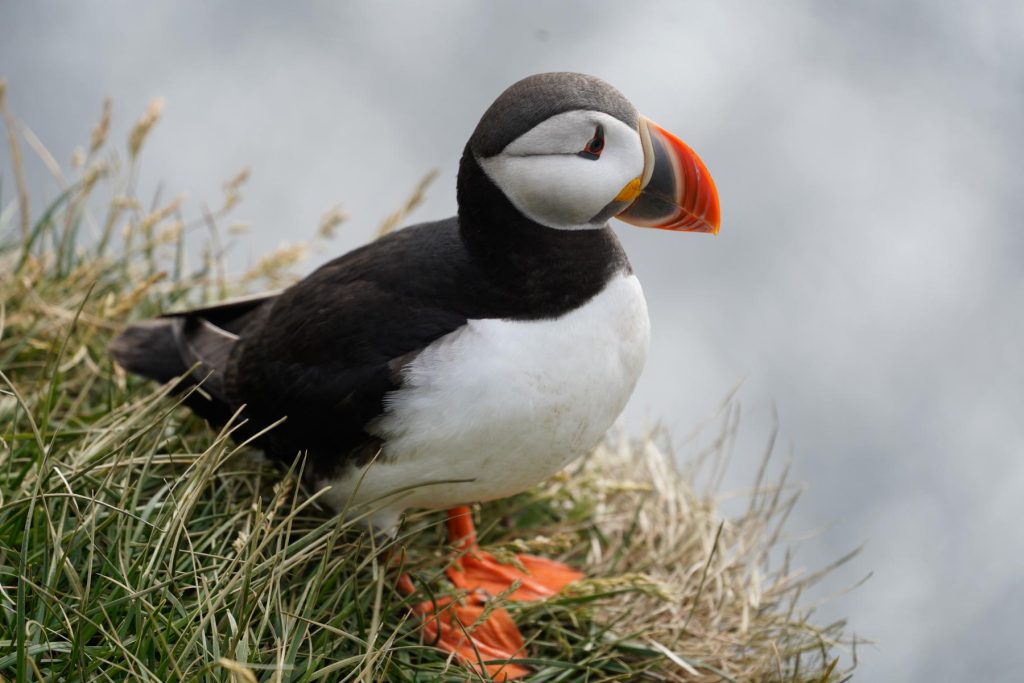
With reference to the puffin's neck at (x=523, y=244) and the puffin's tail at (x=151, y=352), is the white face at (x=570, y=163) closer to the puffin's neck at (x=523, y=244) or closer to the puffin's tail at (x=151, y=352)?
the puffin's neck at (x=523, y=244)

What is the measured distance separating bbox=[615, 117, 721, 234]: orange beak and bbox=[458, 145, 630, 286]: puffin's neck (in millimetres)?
135

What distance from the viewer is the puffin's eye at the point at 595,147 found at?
271cm

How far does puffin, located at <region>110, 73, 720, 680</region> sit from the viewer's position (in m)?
2.74

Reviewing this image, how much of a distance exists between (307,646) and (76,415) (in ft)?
4.45

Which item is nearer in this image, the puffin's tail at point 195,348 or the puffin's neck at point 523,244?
the puffin's neck at point 523,244

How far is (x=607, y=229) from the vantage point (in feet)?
9.80

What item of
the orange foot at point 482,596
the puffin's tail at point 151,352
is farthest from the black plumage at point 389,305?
the orange foot at point 482,596

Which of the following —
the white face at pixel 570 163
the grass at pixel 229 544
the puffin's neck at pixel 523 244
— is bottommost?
the grass at pixel 229 544

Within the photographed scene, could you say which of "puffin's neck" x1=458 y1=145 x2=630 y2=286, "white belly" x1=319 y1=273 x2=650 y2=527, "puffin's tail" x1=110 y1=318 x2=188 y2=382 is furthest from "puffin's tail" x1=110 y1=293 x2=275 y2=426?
"puffin's neck" x1=458 y1=145 x2=630 y2=286

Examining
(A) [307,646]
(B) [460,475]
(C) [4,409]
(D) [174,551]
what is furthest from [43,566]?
(C) [4,409]

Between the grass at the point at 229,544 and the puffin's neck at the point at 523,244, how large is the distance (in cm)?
73

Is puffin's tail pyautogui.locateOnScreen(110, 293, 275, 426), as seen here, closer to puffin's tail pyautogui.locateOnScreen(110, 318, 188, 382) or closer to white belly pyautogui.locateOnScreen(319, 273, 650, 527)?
puffin's tail pyautogui.locateOnScreen(110, 318, 188, 382)

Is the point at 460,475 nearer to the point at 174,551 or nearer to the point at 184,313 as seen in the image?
the point at 174,551

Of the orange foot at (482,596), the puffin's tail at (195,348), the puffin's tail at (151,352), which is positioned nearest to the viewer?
the orange foot at (482,596)
